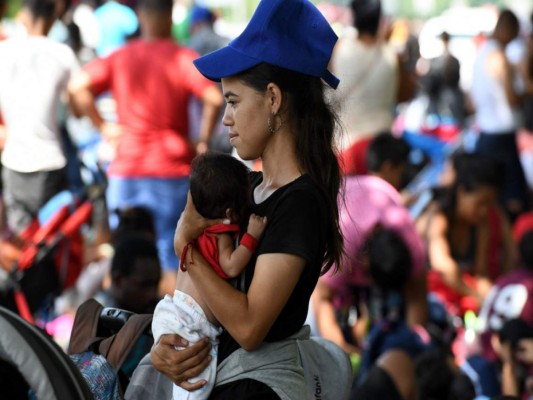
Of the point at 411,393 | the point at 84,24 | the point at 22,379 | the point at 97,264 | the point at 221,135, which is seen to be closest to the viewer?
the point at 22,379

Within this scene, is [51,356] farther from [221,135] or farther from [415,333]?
[221,135]

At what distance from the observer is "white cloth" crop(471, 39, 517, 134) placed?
10.3 meters

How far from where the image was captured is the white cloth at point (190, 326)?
3037 millimetres

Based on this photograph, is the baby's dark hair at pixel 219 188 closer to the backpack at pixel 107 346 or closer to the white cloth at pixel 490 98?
the backpack at pixel 107 346

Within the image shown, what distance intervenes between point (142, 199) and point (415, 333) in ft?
7.75

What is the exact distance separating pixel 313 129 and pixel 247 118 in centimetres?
16

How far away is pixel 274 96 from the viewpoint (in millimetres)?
3113

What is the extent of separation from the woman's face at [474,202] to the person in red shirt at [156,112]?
146 cm

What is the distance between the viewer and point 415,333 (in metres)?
5.88

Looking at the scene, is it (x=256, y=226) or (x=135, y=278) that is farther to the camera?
(x=135, y=278)

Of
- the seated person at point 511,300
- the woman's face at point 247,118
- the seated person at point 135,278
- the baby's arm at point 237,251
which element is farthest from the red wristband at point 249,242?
the seated person at point 511,300

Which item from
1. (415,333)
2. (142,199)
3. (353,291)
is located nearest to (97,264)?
(142,199)

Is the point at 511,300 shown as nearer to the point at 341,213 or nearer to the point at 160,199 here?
the point at 341,213

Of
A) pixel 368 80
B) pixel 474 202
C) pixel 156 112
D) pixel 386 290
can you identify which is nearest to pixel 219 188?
pixel 386 290
